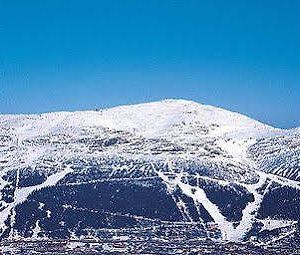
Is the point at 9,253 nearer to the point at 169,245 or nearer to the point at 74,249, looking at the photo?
the point at 74,249

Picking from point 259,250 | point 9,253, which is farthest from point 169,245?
point 9,253

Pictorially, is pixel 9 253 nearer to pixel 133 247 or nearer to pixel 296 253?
pixel 133 247

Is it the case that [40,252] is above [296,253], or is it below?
above

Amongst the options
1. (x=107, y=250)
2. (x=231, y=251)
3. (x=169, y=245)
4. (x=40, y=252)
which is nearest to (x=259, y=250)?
(x=231, y=251)

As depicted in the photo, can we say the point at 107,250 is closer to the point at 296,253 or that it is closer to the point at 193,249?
the point at 193,249

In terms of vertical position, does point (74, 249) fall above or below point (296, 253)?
above

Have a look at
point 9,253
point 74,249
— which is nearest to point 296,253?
point 74,249
